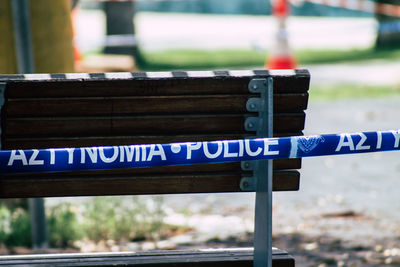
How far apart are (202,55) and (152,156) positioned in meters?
16.2

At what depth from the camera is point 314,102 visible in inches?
459

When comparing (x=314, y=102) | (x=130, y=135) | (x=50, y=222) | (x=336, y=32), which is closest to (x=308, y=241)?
(x=50, y=222)

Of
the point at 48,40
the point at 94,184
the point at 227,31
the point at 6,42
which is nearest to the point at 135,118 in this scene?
the point at 94,184

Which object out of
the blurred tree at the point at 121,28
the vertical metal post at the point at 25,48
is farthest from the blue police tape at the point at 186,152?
the blurred tree at the point at 121,28

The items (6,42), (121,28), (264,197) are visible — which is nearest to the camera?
(264,197)

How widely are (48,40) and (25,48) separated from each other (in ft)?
1.66

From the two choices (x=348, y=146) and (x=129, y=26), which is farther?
(x=129, y=26)

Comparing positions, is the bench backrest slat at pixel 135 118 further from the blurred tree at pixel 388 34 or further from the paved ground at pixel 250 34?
the blurred tree at pixel 388 34

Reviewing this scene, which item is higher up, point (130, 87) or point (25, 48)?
point (25, 48)

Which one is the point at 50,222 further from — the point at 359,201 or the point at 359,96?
the point at 359,96

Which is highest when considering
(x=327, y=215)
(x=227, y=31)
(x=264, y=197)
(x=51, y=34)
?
(x=227, y=31)

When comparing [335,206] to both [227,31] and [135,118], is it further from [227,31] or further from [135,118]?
[227,31]

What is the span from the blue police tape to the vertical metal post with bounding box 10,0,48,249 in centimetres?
230

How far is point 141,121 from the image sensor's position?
3324 millimetres
